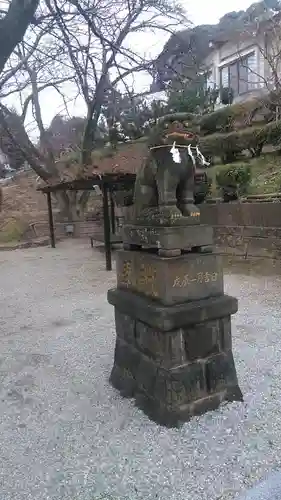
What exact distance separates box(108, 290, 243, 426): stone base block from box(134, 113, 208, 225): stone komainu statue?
63 centimetres

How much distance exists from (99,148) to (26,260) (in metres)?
8.29

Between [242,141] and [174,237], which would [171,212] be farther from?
[242,141]

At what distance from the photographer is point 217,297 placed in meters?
2.54

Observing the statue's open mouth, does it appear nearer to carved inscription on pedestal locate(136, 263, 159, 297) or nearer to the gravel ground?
carved inscription on pedestal locate(136, 263, 159, 297)

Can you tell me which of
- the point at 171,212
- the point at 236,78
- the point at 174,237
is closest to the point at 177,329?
the point at 174,237

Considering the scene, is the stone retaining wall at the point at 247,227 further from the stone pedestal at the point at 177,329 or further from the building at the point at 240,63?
the building at the point at 240,63

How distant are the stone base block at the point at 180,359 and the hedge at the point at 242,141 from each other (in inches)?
311

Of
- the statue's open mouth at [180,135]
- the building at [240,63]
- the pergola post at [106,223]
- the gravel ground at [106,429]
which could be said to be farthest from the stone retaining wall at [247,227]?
the building at [240,63]

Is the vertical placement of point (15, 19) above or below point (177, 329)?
above

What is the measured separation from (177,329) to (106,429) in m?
0.78

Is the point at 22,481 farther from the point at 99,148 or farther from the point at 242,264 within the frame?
the point at 99,148

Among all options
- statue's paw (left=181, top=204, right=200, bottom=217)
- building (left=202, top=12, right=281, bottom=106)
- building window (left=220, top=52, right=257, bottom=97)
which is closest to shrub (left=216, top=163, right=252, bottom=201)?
building (left=202, top=12, right=281, bottom=106)

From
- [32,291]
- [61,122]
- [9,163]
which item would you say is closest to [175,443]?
[32,291]

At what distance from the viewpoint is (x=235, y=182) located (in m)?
8.33
